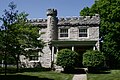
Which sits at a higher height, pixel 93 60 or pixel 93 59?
pixel 93 59

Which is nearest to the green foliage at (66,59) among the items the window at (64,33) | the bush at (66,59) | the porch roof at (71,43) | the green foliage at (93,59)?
the bush at (66,59)

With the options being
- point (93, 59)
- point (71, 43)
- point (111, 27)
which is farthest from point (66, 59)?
point (111, 27)

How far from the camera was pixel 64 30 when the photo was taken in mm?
35594

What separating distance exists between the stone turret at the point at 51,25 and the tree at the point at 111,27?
803 centimetres

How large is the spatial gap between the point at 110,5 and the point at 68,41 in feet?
31.2

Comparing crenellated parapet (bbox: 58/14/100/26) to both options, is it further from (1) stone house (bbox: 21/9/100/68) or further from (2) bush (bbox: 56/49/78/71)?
(2) bush (bbox: 56/49/78/71)

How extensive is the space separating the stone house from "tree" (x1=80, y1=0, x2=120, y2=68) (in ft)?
12.6

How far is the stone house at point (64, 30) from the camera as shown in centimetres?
3472

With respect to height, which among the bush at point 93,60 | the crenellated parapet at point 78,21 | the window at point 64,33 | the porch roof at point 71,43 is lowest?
the bush at point 93,60

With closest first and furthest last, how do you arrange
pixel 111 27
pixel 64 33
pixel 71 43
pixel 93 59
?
pixel 93 59 → pixel 71 43 → pixel 64 33 → pixel 111 27

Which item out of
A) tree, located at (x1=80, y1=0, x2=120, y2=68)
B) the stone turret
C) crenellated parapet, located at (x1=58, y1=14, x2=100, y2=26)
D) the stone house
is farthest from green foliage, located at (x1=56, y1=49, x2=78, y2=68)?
tree, located at (x1=80, y1=0, x2=120, y2=68)

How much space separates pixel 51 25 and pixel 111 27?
8898 mm

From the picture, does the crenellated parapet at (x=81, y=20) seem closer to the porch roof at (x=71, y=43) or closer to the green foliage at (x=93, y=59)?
the porch roof at (x=71, y=43)

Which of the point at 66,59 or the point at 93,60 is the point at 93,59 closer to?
the point at 93,60
